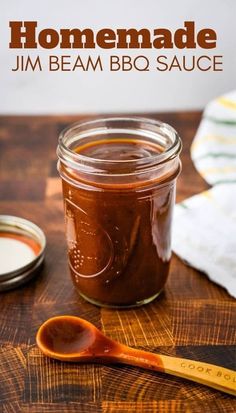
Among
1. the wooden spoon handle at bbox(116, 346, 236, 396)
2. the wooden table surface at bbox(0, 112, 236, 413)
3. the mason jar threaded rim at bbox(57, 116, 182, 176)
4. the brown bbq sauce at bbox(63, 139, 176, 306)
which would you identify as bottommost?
the wooden table surface at bbox(0, 112, 236, 413)

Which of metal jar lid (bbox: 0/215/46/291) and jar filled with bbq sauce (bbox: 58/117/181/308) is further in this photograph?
metal jar lid (bbox: 0/215/46/291)

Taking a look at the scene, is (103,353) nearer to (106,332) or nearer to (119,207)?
(106,332)

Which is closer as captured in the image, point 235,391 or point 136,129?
point 235,391

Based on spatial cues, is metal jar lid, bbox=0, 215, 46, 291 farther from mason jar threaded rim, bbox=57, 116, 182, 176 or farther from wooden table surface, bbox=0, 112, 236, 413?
mason jar threaded rim, bbox=57, 116, 182, 176

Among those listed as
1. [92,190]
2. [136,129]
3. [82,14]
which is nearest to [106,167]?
[92,190]

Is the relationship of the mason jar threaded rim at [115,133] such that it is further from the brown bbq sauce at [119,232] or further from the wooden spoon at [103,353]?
the wooden spoon at [103,353]

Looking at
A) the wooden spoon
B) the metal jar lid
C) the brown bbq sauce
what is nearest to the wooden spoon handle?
the wooden spoon

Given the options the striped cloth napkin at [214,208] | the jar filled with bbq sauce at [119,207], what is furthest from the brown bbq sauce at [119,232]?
the striped cloth napkin at [214,208]

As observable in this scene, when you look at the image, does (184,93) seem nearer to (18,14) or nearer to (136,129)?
(18,14)

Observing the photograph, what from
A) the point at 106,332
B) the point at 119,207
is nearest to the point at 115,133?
the point at 119,207
